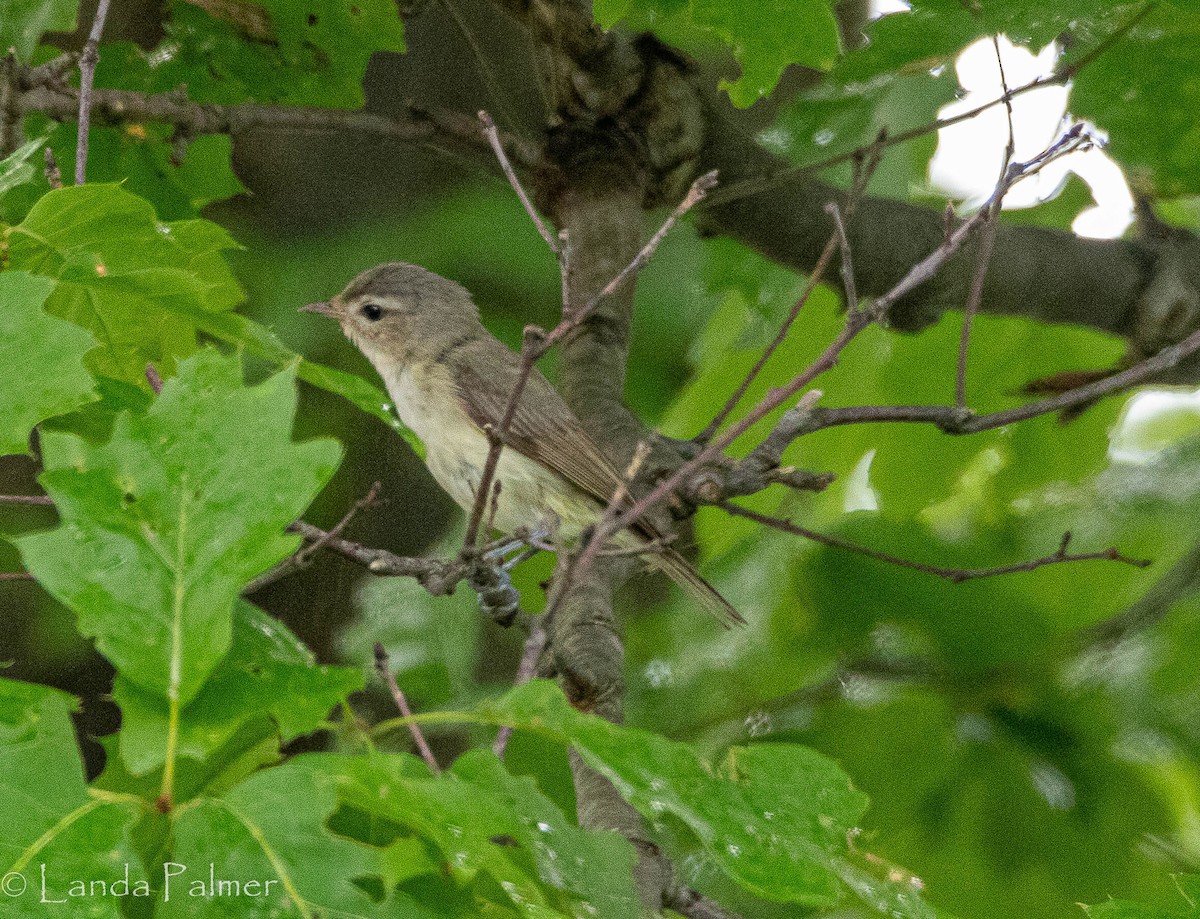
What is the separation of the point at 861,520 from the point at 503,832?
2271mm

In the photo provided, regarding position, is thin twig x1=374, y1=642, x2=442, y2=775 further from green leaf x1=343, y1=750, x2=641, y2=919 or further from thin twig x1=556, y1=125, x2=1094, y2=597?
thin twig x1=556, y1=125, x2=1094, y2=597

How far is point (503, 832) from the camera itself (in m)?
1.49

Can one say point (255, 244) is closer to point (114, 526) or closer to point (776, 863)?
point (114, 526)

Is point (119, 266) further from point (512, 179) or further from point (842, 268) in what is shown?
point (842, 268)

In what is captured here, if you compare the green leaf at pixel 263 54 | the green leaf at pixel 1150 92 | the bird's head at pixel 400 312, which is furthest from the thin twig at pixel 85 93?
the green leaf at pixel 1150 92

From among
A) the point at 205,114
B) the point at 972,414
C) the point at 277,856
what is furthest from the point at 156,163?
the point at 277,856

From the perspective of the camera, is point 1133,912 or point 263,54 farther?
point 263,54

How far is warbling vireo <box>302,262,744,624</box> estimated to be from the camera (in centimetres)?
354

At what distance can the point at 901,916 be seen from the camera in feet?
5.82

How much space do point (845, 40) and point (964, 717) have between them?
268 cm

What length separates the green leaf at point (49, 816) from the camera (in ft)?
4.65

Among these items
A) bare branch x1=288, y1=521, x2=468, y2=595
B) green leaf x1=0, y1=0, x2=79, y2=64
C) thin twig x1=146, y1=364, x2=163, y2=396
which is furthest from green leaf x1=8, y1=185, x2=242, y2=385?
green leaf x1=0, y1=0, x2=79, y2=64

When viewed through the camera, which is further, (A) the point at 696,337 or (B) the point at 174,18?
(A) the point at 696,337

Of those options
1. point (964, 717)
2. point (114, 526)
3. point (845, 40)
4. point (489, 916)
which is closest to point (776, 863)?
point (489, 916)
